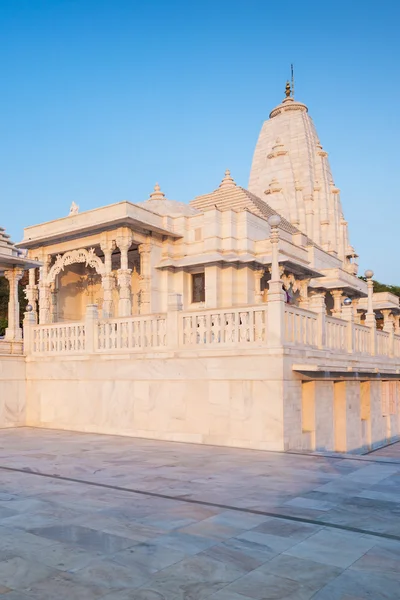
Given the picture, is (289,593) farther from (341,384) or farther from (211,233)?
(211,233)

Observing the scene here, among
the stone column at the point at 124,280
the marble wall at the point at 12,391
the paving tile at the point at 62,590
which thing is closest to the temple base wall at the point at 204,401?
the marble wall at the point at 12,391

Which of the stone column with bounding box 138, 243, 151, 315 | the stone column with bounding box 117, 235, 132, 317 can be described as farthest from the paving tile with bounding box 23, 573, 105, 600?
the stone column with bounding box 138, 243, 151, 315

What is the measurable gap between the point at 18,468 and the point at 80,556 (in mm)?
4462

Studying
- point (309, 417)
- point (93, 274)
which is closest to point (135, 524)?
point (309, 417)

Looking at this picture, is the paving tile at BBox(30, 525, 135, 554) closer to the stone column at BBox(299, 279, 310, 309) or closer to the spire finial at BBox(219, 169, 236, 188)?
the stone column at BBox(299, 279, 310, 309)

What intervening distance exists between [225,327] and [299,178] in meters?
25.3

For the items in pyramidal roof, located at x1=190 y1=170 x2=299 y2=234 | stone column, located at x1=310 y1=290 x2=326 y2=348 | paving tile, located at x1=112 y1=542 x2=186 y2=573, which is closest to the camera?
paving tile, located at x1=112 y1=542 x2=186 y2=573

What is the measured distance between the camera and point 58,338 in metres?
14.5

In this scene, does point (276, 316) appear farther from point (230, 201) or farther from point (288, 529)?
point (230, 201)

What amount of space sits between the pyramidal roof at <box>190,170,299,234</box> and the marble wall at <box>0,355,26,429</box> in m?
11.1

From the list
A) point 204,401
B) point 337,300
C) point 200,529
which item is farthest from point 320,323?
point 337,300

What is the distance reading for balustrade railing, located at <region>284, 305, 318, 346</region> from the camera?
11.0 metres

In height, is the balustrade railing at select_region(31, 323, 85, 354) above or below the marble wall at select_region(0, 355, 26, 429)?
above

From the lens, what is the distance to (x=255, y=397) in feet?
34.8
